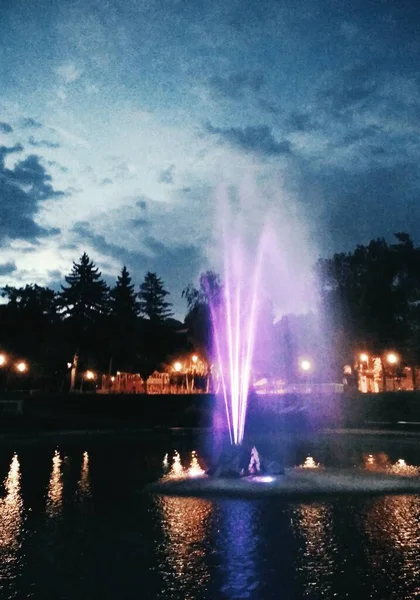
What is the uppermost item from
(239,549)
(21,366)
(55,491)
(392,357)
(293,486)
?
(392,357)

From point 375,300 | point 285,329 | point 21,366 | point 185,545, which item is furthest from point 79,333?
point 185,545

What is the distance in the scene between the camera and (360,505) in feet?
48.9

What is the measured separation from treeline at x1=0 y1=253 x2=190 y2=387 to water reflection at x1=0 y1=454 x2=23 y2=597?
133 ft

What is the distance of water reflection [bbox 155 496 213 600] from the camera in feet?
29.3

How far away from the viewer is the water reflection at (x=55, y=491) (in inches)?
573

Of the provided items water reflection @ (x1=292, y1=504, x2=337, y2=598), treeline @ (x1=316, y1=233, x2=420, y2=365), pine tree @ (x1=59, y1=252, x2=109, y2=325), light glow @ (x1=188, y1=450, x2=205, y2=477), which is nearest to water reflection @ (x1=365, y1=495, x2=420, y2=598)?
water reflection @ (x1=292, y1=504, x2=337, y2=598)

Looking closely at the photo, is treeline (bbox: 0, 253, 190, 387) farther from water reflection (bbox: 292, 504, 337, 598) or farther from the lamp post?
water reflection (bbox: 292, 504, 337, 598)

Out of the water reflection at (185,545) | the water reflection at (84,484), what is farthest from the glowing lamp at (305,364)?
the water reflection at (185,545)

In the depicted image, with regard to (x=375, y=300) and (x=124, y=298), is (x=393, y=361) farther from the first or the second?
(x=124, y=298)

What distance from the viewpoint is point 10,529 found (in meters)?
12.7

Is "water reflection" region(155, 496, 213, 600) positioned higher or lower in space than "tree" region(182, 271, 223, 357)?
lower

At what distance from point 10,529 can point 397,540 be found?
27.5 feet

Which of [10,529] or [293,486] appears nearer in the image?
[10,529]

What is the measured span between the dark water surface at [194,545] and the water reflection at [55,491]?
53mm
